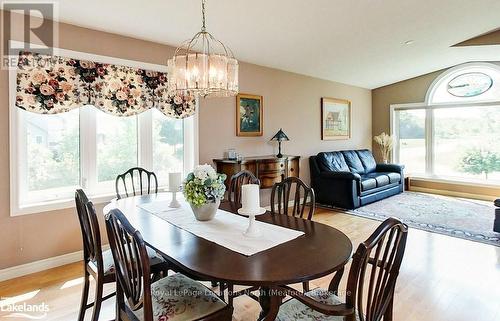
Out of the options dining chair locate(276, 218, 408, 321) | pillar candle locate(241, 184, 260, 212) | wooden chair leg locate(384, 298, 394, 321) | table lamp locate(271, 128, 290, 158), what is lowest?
wooden chair leg locate(384, 298, 394, 321)

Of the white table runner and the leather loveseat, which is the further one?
the leather loveseat

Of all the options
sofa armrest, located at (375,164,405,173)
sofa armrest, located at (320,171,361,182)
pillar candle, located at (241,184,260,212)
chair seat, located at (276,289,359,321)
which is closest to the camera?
chair seat, located at (276,289,359,321)

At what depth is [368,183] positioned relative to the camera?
5531mm

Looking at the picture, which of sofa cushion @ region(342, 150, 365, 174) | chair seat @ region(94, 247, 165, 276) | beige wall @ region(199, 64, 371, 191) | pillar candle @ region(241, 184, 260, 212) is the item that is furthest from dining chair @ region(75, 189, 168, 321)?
sofa cushion @ region(342, 150, 365, 174)

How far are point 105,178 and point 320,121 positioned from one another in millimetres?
4214

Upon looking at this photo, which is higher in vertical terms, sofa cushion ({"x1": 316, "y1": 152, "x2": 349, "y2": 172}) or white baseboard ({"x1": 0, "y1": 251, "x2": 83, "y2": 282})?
sofa cushion ({"x1": 316, "y1": 152, "x2": 349, "y2": 172})

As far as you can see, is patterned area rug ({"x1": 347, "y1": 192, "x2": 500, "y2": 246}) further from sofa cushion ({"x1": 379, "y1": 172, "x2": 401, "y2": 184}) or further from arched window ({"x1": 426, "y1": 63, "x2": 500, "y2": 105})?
arched window ({"x1": 426, "y1": 63, "x2": 500, "y2": 105})

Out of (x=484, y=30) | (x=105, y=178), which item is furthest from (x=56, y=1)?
(x=484, y=30)

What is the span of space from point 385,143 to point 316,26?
4.49 metres

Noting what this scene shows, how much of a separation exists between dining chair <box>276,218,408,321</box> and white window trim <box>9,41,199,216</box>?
105 inches

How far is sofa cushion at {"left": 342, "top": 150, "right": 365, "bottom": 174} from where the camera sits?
6.28 meters

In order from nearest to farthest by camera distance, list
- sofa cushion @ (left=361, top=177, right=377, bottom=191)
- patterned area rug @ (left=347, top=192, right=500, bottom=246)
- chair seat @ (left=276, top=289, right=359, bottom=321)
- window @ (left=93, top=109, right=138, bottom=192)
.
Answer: chair seat @ (left=276, top=289, right=359, bottom=321)
window @ (left=93, top=109, right=138, bottom=192)
patterned area rug @ (left=347, top=192, right=500, bottom=246)
sofa cushion @ (left=361, top=177, right=377, bottom=191)

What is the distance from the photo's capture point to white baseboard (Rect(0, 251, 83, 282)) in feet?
9.27

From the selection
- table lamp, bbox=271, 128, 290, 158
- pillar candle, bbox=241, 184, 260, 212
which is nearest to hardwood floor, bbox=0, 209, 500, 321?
pillar candle, bbox=241, 184, 260, 212
